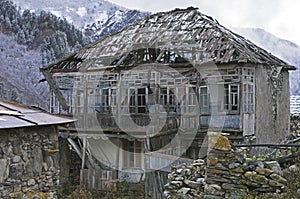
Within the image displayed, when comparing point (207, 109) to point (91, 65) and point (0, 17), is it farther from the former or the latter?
point (0, 17)

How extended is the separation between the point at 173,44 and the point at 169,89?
5.62 ft

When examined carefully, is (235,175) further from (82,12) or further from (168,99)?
(82,12)

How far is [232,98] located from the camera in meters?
15.2

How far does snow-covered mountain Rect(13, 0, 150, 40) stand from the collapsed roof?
2362cm

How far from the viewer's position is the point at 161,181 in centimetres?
1291

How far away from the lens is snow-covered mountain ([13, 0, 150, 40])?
141 feet

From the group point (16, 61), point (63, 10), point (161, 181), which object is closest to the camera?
point (161, 181)

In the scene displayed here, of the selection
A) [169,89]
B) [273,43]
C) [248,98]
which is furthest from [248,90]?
[273,43]

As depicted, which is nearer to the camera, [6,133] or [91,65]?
[6,133]

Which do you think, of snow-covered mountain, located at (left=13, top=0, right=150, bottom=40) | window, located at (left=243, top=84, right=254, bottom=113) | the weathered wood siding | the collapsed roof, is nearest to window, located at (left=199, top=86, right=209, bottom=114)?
the collapsed roof

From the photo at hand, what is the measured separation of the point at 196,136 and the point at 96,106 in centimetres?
523

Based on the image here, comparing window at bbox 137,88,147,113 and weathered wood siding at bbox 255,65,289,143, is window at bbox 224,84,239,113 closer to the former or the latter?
weathered wood siding at bbox 255,65,289,143

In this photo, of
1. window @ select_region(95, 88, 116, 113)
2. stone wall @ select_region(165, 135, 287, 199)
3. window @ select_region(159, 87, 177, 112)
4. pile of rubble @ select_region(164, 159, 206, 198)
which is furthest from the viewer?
window @ select_region(95, 88, 116, 113)

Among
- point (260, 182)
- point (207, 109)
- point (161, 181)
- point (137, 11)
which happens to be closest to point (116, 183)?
point (161, 181)
